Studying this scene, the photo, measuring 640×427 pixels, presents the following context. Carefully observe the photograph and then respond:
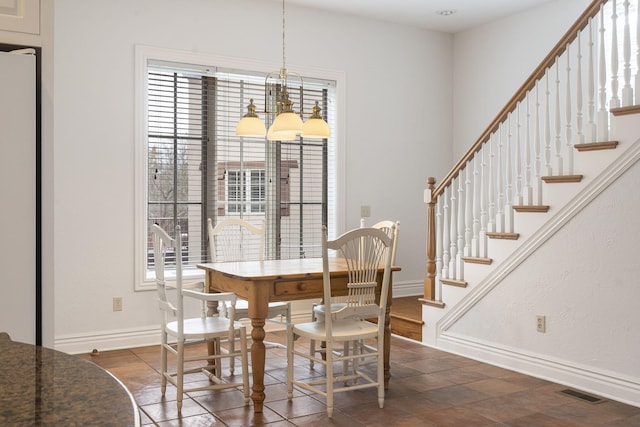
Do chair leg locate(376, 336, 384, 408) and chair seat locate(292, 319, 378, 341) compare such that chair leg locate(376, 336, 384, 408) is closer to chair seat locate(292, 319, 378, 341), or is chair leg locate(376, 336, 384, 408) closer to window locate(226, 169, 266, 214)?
chair seat locate(292, 319, 378, 341)

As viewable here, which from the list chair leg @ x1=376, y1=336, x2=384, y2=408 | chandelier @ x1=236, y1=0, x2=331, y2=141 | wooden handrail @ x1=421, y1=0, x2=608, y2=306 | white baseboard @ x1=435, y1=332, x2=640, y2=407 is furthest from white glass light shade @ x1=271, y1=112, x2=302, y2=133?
white baseboard @ x1=435, y1=332, x2=640, y2=407

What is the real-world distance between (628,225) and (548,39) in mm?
2871

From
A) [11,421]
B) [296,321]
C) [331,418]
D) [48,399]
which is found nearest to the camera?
[11,421]

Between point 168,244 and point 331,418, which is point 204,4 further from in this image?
point 331,418

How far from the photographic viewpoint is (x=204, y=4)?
539cm

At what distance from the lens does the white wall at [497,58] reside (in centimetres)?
587

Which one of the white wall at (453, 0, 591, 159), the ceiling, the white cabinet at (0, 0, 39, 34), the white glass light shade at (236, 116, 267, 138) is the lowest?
the white glass light shade at (236, 116, 267, 138)

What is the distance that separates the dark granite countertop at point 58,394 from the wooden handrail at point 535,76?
3.84 metres

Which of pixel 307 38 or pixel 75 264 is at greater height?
pixel 307 38

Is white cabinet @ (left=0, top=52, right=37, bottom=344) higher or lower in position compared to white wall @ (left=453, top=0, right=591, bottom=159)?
lower

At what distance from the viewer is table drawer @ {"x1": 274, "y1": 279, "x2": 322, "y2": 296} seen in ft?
12.1

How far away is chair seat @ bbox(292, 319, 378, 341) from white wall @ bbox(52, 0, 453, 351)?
1.90 m

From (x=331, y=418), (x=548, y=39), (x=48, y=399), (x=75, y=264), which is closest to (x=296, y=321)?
(x=75, y=264)

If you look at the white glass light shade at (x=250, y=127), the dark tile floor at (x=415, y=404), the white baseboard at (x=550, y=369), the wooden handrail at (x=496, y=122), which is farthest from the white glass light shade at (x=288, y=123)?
the white baseboard at (x=550, y=369)
